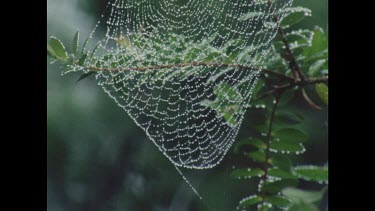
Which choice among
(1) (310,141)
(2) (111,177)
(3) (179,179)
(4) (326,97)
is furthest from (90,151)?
(4) (326,97)

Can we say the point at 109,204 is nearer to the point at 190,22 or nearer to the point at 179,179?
the point at 179,179

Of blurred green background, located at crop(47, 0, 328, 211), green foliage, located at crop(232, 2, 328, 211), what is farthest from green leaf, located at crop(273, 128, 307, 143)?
blurred green background, located at crop(47, 0, 328, 211)

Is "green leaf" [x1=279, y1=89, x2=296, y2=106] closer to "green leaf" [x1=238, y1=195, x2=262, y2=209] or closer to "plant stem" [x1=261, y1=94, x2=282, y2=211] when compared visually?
"plant stem" [x1=261, y1=94, x2=282, y2=211]

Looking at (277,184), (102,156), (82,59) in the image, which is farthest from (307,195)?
(102,156)

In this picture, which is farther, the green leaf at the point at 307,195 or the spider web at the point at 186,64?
the spider web at the point at 186,64

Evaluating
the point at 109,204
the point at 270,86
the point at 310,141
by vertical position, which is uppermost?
the point at 270,86

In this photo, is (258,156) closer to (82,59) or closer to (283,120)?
(283,120)

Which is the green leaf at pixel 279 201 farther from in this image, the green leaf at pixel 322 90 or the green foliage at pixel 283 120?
the green leaf at pixel 322 90

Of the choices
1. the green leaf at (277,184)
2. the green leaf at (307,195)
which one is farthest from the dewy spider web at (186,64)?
the green leaf at (307,195)
